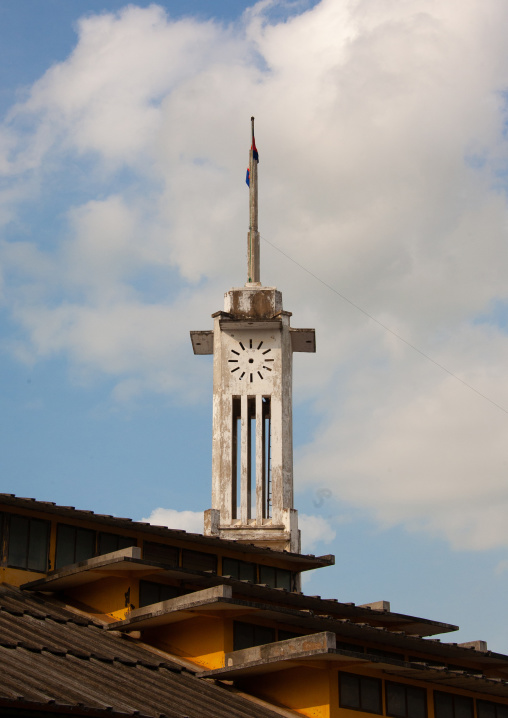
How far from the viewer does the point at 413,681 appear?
86.0ft

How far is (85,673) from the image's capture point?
20.1 metres

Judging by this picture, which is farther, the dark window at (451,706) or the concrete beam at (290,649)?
the dark window at (451,706)

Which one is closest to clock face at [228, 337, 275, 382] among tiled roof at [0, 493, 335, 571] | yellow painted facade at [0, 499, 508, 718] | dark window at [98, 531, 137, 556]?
tiled roof at [0, 493, 335, 571]

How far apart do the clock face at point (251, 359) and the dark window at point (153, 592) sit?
1693 centimetres

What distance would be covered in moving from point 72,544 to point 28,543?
1196mm

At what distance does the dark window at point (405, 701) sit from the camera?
83.6 ft

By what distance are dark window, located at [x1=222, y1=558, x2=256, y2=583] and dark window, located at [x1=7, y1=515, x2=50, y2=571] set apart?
5480 millimetres

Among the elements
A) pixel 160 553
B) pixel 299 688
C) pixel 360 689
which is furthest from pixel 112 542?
pixel 360 689

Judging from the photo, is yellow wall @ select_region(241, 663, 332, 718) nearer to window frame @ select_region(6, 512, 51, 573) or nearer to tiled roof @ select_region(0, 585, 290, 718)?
tiled roof @ select_region(0, 585, 290, 718)

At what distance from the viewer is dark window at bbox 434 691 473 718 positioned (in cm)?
2680

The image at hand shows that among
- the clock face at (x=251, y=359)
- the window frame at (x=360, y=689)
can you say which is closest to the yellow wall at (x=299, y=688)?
the window frame at (x=360, y=689)

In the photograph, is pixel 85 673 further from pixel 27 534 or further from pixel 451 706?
pixel 451 706

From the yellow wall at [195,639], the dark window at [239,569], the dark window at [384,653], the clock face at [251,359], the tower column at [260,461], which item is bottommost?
the yellow wall at [195,639]

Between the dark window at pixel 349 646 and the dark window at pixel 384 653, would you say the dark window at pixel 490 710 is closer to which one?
the dark window at pixel 384 653
